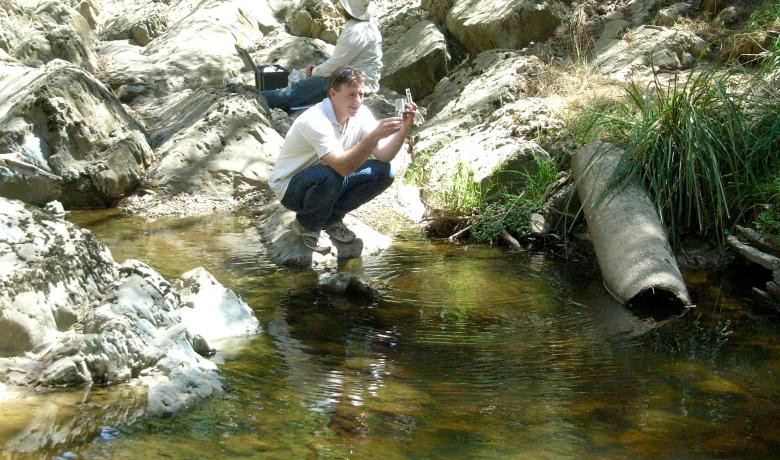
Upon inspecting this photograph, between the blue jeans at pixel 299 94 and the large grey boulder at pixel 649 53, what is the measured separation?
8.83ft

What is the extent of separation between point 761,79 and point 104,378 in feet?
16.9

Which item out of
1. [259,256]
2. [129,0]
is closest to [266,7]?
[129,0]

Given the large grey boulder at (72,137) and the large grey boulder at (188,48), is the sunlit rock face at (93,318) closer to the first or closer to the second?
the large grey boulder at (72,137)

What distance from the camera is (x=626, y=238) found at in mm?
5445

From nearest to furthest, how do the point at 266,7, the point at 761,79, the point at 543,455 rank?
the point at 543,455, the point at 761,79, the point at 266,7

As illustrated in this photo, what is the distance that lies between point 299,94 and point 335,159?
358 centimetres

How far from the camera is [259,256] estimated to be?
20.0 feet

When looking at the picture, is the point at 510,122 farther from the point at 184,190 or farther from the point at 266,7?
the point at 266,7

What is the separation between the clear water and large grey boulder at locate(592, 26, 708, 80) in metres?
2.89

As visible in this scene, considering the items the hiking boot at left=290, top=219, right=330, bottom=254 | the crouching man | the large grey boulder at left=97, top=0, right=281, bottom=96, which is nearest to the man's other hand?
the crouching man

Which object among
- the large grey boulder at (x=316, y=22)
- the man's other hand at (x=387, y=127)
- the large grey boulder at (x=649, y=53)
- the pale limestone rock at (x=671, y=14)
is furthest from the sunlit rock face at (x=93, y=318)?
the large grey boulder at (x=316, y=22)

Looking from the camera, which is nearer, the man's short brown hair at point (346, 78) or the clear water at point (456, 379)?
the clear water at point (456, 379)

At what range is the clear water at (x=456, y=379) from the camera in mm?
3221

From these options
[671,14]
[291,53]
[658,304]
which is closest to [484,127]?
[671,14]
